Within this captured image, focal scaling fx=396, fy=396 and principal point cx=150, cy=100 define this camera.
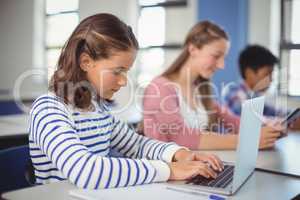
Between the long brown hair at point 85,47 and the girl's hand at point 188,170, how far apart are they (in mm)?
337

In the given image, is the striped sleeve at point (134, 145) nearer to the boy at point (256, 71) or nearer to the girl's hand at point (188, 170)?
the girl's hand at point (188, 170)

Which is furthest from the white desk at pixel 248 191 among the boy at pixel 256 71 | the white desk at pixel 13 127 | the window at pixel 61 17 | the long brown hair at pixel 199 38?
the boy at pixel 256 71

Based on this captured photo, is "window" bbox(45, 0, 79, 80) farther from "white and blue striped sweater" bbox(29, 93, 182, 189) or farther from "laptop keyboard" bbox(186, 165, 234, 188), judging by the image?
"laptop keyboard" bbox(186, 165, 234, 188)

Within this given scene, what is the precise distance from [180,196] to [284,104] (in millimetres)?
2011

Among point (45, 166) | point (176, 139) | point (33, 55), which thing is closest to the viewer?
point (45, 166)

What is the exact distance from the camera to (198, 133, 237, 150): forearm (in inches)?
57.5

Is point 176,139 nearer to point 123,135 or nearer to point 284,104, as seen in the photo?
point 123,135

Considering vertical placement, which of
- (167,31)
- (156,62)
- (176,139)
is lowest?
(176,139)

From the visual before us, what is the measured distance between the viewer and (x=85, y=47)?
3.57ft

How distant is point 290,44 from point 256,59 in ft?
1.82

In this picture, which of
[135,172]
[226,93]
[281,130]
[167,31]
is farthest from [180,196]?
[167,31]

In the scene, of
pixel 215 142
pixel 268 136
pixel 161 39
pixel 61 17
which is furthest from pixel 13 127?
pixel 161 39

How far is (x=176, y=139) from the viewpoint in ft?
5.06

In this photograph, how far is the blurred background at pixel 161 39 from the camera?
2.80 metres
